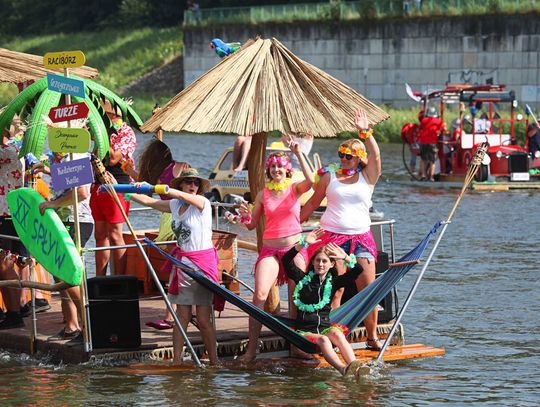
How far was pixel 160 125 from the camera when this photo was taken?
473 inches

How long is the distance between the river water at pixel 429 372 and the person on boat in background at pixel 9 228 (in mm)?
519

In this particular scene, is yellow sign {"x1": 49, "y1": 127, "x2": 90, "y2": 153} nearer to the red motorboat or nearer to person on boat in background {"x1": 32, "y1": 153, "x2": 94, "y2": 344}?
person on boat in background {"x1": 32, "y1": 153, "x2": 94, "y2": 344}

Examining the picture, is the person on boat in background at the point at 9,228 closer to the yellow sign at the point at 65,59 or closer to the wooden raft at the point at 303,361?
the yellow sign at the point at 65,59

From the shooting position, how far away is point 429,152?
3262 cm

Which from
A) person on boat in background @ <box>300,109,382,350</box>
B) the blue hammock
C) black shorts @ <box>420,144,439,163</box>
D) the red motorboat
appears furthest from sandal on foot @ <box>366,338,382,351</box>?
black shorts @ <box>420,144,439,163</box>

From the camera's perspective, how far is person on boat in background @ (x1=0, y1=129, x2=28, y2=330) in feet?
41.8

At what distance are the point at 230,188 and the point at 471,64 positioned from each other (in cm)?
2855

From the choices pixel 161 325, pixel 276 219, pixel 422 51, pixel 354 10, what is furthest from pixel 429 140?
pixel 354 10

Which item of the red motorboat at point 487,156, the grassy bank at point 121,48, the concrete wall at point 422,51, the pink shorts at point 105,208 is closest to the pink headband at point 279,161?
Result: the pink shorts at point 105,208

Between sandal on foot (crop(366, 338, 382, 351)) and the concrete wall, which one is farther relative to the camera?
the concrete wall

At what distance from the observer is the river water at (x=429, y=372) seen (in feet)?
36.4

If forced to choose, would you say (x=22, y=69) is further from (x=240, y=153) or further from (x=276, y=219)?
(x=240, y=153)

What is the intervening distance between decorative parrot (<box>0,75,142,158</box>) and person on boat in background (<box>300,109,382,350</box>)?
1996 mm

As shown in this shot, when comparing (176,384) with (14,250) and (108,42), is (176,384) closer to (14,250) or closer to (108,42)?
(14,250)
